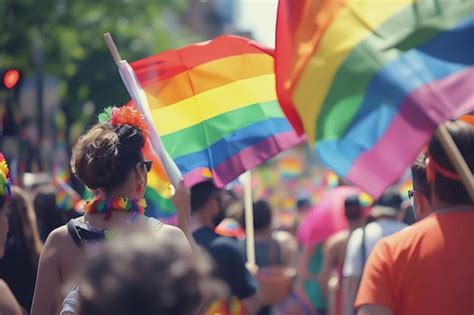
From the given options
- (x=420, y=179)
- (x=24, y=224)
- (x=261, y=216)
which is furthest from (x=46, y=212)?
(x=420, y=179)

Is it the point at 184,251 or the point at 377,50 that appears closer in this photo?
the point at 184,251

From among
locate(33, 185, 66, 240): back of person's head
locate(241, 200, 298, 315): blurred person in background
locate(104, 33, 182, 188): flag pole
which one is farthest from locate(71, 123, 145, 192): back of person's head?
locate(241, 200, 298, 315): blurred person in background

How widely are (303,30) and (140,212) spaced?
0.96 meters

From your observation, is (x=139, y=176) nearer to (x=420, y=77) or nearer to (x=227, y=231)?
(x=420, y=77)

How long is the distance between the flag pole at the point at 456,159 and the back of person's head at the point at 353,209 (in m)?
4.70

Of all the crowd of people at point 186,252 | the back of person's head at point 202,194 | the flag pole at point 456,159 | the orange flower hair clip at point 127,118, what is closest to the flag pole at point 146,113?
the crowd of people at point 186,252

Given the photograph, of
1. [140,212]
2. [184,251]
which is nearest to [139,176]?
[140,212]

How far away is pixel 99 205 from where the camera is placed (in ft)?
13.8

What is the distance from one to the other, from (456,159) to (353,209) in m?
4.78

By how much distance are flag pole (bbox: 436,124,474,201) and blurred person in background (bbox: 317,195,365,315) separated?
449 centimetres

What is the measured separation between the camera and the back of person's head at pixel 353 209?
832 centimetres

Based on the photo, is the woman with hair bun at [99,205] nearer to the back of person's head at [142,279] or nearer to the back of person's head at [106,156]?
the back of person's head at [106,156]

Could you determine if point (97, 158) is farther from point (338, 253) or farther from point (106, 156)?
point (338, 253)

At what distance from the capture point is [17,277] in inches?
229
